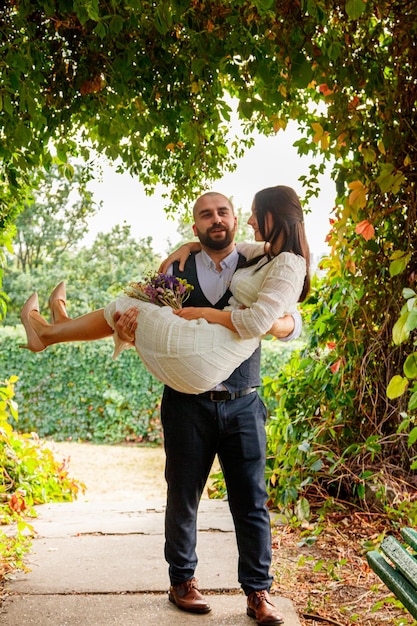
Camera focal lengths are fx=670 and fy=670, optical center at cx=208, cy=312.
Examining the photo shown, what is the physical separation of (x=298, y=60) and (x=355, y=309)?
1.55m

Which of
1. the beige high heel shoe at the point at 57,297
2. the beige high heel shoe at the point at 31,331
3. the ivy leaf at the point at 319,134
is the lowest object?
the beige high heel shoe at the point at 31,331

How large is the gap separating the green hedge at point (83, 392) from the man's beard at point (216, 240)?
6.95 m

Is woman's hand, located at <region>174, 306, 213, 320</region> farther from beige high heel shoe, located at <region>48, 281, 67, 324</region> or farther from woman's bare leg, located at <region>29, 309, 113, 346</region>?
beige high heel shoe, located at <region>48, 281, 67, 324</region>

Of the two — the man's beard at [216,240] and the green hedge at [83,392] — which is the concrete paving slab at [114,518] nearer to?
the man's beard at [216,240]

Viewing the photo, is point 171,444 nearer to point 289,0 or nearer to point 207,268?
point 207,268

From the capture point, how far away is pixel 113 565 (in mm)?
3035

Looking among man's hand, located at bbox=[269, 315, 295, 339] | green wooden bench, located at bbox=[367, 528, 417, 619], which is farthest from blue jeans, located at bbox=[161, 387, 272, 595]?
green wooden bench, located at bbox=[367, 528, 417, 619]

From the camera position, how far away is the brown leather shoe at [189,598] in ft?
7.97

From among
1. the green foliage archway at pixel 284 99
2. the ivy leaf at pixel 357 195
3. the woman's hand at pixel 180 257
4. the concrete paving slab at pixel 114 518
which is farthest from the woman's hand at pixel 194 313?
the concrete paving slab at pixel 114 518

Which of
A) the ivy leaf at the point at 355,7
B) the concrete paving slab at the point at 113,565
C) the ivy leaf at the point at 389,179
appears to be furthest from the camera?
the concrete paving slab at the point at 113,565

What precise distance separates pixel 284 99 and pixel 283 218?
65cm

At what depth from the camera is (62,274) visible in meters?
11.5

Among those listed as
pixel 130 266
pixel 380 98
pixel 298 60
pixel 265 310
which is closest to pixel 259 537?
pixel 265 310

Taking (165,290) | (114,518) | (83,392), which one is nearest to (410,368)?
(165,290)
